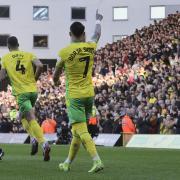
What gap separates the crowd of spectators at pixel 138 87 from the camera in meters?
29.7

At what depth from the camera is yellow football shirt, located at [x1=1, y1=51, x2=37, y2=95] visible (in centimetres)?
1532

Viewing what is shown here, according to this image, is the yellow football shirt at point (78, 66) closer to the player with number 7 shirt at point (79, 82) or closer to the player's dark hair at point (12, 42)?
the player with number 7 shirt at point (79, 82)

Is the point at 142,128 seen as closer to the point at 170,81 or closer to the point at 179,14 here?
the point at 170,81

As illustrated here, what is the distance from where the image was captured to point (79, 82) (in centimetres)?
1215

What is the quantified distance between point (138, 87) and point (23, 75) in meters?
18.7

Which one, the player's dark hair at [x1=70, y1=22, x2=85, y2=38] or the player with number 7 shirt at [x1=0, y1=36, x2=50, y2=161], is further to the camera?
the player with number 7 shirt at [x1=0, y1=36, x2=50, y2=161]

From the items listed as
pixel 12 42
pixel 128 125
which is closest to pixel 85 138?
pixel 12 42

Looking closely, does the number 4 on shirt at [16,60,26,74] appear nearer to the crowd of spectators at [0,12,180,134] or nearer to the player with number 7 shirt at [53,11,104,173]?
the player with number 7 shirt at [53,11,104,173]

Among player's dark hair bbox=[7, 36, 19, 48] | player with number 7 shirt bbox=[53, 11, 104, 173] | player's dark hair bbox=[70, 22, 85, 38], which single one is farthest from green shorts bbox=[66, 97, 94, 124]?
player's dark hair bbox=[7, 36, 19, 48]

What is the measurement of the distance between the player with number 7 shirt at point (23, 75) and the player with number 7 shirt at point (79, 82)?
3058 mm

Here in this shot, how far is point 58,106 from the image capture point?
38781 mm

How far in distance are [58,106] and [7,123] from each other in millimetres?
2831

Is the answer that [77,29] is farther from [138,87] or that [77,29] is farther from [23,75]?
[138,87]

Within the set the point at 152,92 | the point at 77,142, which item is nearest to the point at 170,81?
the point at 152,92
